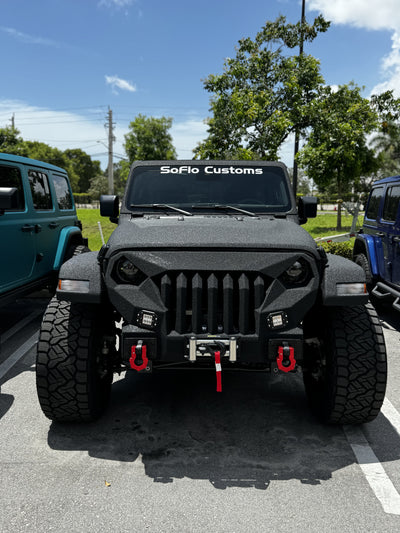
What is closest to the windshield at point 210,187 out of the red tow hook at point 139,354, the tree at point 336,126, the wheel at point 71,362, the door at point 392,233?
the wheel at point 71,362

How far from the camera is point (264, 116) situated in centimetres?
1708

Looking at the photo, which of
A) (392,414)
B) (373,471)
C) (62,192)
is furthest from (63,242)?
(373,471)

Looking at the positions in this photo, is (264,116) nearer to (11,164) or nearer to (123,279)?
(11,164)

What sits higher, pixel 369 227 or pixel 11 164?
pixel 11 164

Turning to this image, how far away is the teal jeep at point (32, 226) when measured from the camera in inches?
204

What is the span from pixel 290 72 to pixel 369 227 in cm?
1152

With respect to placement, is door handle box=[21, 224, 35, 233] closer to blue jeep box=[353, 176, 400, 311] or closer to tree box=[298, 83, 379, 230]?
blue jeep box=[353, 176, 400, 311]

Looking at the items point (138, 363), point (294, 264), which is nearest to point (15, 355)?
point (138, 363)

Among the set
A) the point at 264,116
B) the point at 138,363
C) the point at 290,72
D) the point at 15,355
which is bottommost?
the point at 15,355

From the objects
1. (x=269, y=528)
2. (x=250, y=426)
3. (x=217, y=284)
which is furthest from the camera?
(x=250, y=426)

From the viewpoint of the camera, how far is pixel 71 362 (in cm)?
325

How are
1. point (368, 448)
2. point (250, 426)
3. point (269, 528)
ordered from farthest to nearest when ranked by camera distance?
point (250, 426), point (368, 448), point (269, 528)

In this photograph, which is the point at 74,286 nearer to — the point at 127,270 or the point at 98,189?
the point at 127,270

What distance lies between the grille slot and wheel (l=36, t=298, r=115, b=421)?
76 cm
